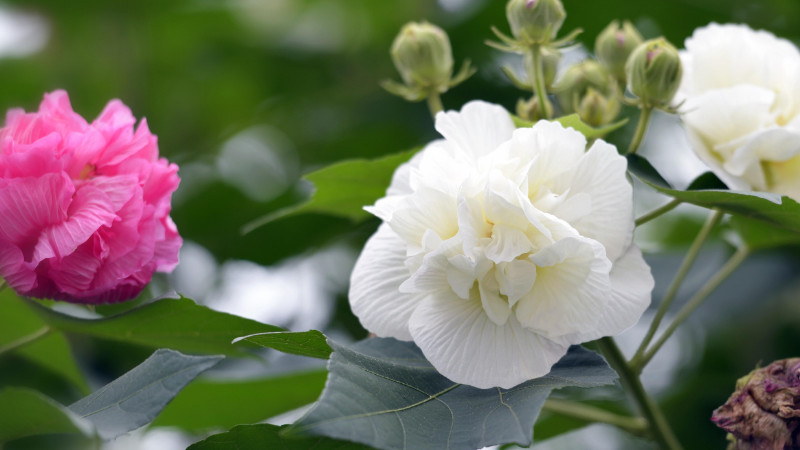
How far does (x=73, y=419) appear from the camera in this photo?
0.63 m

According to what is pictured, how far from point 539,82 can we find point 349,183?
30 centimetres

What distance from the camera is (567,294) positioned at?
2.73 ft

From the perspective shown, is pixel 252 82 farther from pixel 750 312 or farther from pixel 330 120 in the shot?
pixel 750 312

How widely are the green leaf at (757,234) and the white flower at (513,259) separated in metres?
0.41

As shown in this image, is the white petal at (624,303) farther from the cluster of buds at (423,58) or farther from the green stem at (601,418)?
the cluster of buds at (423,58)

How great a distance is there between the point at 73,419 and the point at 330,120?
5.50 ft

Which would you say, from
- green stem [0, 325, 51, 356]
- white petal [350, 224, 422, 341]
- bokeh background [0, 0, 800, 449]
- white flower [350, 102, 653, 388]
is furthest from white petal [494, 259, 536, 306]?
bokeh background [0, 0, 800, 449]

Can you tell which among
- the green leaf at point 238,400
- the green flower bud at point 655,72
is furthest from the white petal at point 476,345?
the green leaf at point 238,400

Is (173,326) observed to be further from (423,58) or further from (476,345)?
(423,58)

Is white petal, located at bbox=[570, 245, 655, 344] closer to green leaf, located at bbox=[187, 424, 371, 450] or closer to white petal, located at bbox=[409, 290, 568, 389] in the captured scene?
white petal, located at bbox=[409, 290, 568, 389]

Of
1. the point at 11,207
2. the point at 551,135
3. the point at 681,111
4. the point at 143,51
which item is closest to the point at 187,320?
the point at 11,207

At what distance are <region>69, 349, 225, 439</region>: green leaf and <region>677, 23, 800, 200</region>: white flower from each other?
65cm

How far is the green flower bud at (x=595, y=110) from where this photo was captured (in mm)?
1099

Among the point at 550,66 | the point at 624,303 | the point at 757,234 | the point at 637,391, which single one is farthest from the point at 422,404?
the point at 757,234
